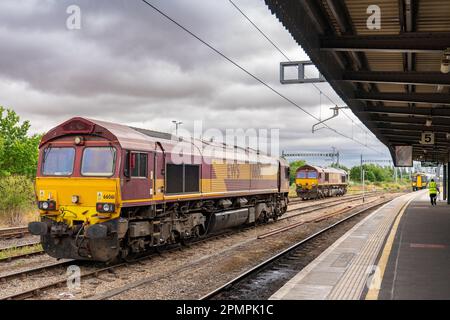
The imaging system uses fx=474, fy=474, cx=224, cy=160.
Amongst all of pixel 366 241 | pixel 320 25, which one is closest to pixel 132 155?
pixel 320 25

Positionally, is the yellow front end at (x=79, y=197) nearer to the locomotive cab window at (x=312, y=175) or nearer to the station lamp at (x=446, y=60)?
the station lamp at (x=446, y=60)

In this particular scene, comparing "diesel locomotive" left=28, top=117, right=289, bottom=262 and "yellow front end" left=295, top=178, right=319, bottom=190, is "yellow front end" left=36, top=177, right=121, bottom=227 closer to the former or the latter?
"diesel locomotive" left=28, top=117, right=289, bottom=262

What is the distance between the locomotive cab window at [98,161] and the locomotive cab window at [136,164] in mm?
334

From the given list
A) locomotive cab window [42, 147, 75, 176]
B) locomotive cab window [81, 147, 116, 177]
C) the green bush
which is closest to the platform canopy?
locomotive cab window [81, 147, 116, 177]

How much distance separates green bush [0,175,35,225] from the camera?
1956 cm

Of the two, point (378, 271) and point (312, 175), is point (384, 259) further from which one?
point (312, 175)

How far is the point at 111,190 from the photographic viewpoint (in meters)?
10.2

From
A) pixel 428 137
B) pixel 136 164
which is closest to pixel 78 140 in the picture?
pixel 136 164

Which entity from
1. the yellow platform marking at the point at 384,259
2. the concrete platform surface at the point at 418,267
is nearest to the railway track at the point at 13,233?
the yellow platform marking at the point at 384,259

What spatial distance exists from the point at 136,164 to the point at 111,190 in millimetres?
990

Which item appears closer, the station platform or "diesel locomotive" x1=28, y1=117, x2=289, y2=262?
the station platform

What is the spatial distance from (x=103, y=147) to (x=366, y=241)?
7.90 meters

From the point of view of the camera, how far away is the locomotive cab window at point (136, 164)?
A: 1052 centimetres

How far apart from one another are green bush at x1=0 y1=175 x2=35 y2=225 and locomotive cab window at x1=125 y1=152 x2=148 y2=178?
10587 millimetres
